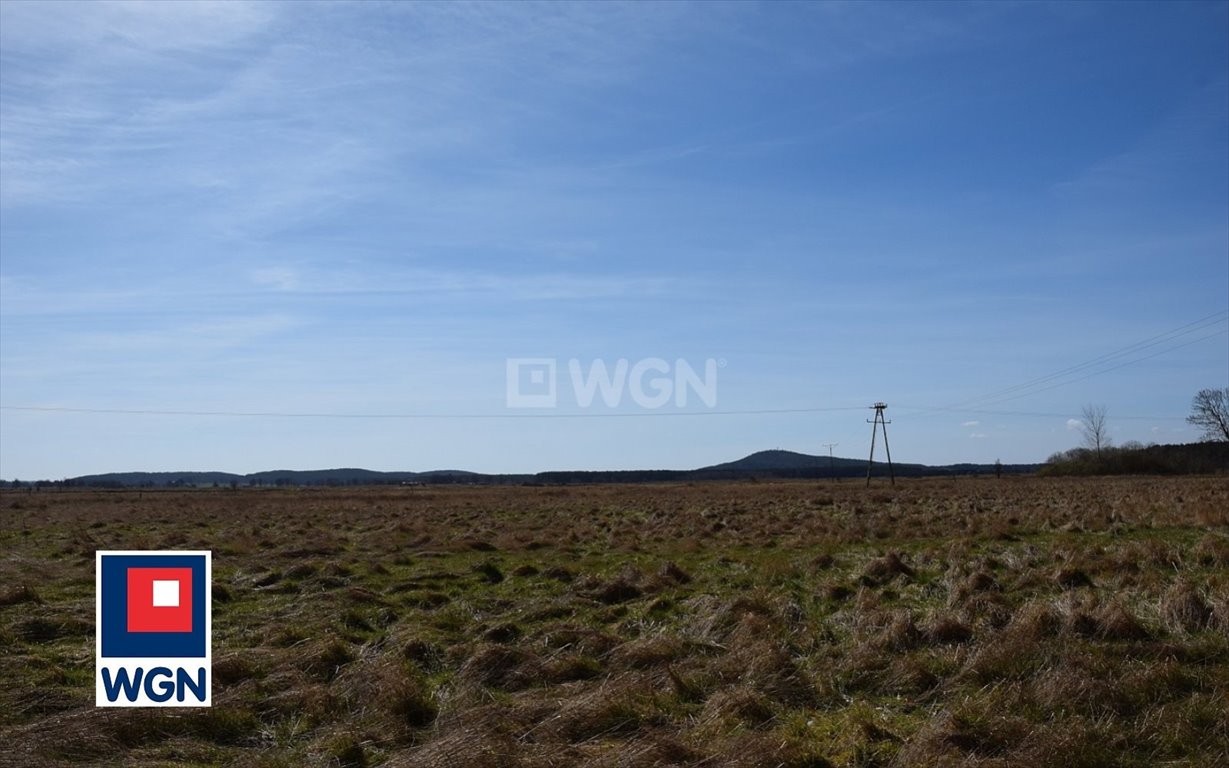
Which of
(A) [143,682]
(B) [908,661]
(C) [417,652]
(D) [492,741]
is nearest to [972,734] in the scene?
(B) [908,661]

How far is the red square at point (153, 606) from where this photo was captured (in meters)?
11.2

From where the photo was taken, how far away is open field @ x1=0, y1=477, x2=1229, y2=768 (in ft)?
22.1

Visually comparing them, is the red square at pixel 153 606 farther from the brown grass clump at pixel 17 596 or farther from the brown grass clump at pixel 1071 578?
the brown grass clump at pixel 1071 578

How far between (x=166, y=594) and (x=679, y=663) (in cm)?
755

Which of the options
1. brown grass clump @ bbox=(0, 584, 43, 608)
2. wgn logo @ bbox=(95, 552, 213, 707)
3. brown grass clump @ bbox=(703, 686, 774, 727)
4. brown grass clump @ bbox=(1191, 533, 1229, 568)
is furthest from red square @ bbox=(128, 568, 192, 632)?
brown grass clump @ bbox=(1191, 533, 1229, 568)

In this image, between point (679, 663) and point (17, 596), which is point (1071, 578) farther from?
point (17, 596)

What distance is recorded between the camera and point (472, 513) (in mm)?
38156

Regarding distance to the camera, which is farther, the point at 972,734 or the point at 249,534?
Result: the point at 249,534

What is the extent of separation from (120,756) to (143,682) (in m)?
2.16

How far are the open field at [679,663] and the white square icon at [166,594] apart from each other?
0.68m

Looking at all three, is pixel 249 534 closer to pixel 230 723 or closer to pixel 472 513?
pixel 472 513

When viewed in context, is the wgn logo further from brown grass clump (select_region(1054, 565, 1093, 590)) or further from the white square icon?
brown grass clump (select_region(1054, 565, 1093, 590))

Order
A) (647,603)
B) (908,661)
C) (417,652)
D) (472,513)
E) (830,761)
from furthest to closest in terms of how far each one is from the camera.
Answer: (472,513), (647,603), (417,652), (908,661), (830,761)

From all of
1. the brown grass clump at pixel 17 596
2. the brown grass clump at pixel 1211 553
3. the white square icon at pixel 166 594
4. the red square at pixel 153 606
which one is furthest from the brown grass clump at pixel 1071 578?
the brown grass clump at pixel 17 596
